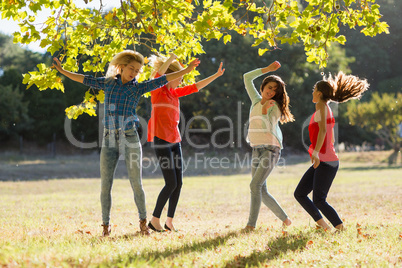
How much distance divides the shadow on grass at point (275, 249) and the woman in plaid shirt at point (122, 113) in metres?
1.62

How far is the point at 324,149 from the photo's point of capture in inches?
212

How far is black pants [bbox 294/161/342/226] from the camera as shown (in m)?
5.33

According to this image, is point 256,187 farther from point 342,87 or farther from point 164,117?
point 342,87

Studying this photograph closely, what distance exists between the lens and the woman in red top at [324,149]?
17.5 feet

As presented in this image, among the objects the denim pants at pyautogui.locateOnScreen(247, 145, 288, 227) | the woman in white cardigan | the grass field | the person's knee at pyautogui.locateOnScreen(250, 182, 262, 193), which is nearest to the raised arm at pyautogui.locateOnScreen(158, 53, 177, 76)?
the woman in white cardigan

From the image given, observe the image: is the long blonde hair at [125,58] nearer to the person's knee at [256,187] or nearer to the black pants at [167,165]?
the black pants at [167,165]

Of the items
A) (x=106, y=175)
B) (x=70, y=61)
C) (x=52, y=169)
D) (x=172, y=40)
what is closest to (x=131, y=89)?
(x=106, y=175)

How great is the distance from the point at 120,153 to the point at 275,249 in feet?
6.93

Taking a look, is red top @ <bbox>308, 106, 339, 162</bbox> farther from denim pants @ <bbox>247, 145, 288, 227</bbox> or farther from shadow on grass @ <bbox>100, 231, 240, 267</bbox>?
shadow on grass @ <bbox>100, 231, 240, 267</bbox>

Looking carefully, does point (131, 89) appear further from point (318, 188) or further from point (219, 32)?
point (318, 188)

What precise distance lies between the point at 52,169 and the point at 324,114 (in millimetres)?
20291

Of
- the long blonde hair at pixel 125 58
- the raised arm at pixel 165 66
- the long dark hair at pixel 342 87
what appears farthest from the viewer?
the long dark hair at pixel 342 87

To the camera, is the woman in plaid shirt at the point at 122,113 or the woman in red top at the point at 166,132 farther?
the woman in red top at the point at 166,132

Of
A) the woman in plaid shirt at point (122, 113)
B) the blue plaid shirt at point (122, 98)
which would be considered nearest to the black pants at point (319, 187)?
the woman in plaid shirt at point (122, 113)
